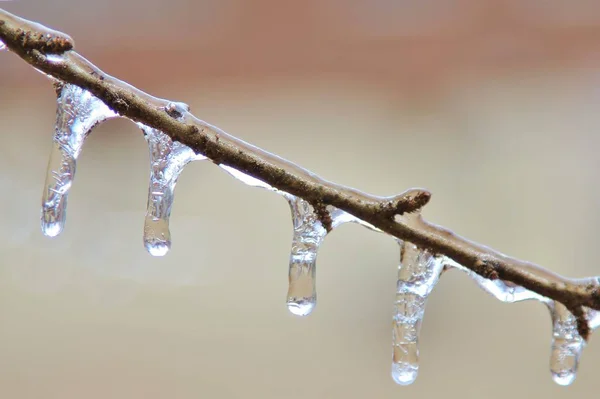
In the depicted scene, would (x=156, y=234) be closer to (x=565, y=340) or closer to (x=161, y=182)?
(x=161, y=182)

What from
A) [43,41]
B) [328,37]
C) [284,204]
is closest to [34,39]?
[43,41]

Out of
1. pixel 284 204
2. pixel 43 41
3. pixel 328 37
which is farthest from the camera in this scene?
pixel 284 204

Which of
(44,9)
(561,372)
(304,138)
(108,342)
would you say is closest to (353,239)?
(304,138)

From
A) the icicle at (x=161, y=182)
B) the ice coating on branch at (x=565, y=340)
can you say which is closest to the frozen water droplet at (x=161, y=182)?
the icicle at (x=161, y=182)

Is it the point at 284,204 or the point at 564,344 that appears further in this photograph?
the point at 284,204

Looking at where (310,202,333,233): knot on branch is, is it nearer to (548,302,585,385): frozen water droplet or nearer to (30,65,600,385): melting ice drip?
(30,65,600,385): melting ice drip

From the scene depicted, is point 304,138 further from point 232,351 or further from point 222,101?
point 232,351

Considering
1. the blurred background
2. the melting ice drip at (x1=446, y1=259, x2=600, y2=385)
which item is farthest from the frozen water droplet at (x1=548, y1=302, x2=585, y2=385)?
the blurred background
